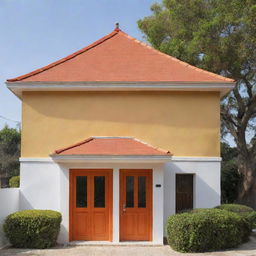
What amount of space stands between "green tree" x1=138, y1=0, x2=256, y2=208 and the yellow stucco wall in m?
5.15

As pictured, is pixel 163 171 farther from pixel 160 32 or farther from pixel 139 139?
pixel 160 32

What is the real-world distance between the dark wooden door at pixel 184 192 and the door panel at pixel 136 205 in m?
1.66

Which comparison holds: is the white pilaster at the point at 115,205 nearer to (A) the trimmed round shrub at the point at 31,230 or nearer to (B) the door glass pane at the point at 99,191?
(B) the door glass pane at the point at 99,191

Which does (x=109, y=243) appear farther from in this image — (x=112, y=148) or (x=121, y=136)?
(x=121, y=136)

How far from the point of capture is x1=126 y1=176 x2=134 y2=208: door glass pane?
40.1ft

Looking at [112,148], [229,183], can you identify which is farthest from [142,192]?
[229,183]

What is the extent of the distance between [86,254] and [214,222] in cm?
418

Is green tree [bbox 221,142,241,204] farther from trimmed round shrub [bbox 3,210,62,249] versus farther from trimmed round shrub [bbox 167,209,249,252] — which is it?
trimmed round shrub [bbox 3,210,62,249]

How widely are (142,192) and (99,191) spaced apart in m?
1.57

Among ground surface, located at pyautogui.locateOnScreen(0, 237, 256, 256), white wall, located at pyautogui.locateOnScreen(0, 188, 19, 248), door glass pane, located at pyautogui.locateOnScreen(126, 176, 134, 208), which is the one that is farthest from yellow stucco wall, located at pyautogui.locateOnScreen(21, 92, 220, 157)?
ground surface, located at pyautogui.locateOnScreen(0, 237, 256, 256)

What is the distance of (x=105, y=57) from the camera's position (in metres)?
14.4

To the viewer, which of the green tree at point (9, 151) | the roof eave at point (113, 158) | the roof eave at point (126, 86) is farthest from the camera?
the green tree at point (9, 151)

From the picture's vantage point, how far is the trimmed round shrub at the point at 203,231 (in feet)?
35.0

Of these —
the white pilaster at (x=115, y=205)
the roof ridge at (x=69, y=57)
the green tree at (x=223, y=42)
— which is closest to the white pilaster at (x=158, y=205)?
the white pilaster at (x=115, y=205)
